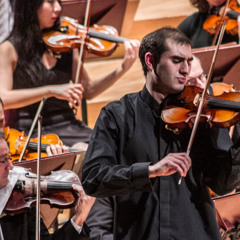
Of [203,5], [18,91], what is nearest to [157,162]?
[18,91]

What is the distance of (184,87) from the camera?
1.24m

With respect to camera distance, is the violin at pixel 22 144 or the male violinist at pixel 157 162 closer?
the male violinist at pixel 157 162

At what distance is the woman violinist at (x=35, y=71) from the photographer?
6.61 ft

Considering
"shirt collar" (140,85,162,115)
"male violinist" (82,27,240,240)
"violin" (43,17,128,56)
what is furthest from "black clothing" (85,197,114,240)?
"violin" (43,17,128,56)

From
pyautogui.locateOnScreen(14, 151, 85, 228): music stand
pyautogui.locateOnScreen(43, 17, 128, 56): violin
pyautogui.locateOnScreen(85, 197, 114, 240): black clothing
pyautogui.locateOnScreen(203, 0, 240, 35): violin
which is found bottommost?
pyautogui.locateOnScreen(85, 197, 114, 240): black clothing

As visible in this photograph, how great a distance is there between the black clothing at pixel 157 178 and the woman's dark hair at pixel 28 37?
927 millimetres

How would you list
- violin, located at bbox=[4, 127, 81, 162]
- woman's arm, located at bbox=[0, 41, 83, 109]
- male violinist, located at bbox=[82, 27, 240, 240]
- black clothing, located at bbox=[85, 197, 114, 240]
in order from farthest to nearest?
woman's arm, located at bbox=[0, 41, 83, 109] → violin, located at bbox=[4, 127, 81, 162] → black clothing, located at bbox=[85, 197, 114, 240] → male violinist, located at bbox=[82, 27, 240, 240]

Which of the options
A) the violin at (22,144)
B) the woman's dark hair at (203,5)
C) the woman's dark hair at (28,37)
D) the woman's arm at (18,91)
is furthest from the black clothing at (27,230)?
the woman's dark hair at (203,5)

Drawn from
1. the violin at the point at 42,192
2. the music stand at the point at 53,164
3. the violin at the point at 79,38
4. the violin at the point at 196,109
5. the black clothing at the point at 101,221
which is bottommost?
the black clothing at the point at 101,221

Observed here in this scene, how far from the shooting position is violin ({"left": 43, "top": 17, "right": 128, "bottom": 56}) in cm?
206

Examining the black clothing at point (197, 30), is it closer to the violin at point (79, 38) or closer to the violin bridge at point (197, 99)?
the violin at point (79, 38)

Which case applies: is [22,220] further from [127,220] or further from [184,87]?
[184,87]

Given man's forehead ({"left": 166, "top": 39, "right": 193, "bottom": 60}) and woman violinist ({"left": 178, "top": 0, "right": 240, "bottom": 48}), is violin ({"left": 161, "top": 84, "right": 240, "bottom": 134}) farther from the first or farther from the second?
woman violinist ({"left": 178, "top": 0, "right": 240, "bottom": 48})

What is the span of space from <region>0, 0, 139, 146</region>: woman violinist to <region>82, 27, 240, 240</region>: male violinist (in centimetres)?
82
